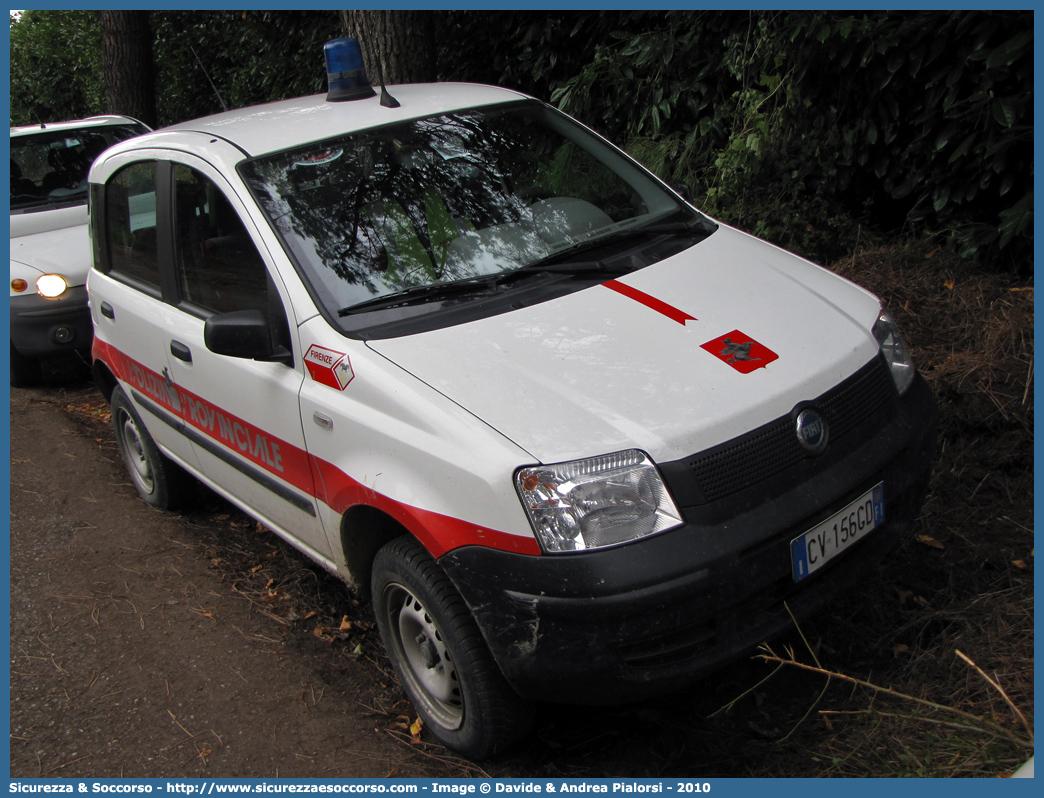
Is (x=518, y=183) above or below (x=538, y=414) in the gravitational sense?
above

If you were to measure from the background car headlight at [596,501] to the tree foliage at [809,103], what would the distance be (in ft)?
10.6

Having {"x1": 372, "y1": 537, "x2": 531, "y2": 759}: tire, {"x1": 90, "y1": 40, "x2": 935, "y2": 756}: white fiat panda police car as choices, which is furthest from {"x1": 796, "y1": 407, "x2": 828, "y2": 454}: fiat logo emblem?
{"x1": 372, "y1": 537, "x2": 531, "y2": 759}: tire

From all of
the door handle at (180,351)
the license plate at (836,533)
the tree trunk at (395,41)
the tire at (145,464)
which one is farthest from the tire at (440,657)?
the tree trunk at (395,41)

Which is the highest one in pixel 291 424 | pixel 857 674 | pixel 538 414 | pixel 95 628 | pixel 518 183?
pixel 518 183

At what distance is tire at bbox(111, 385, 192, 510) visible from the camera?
15.0 feet

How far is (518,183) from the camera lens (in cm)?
353

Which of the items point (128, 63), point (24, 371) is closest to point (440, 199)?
point (24, 371)

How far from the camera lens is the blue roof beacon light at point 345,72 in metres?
3.95

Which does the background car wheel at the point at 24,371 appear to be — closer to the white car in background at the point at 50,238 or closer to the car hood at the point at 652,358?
the white car in background at the point at 50,238

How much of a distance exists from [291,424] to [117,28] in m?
9.41

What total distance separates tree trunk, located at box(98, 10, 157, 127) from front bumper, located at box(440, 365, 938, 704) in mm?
10063

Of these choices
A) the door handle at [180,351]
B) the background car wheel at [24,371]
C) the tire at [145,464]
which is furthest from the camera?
the background car wheel at [24,371]

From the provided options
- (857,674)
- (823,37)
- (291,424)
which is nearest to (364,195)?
(291,424)
